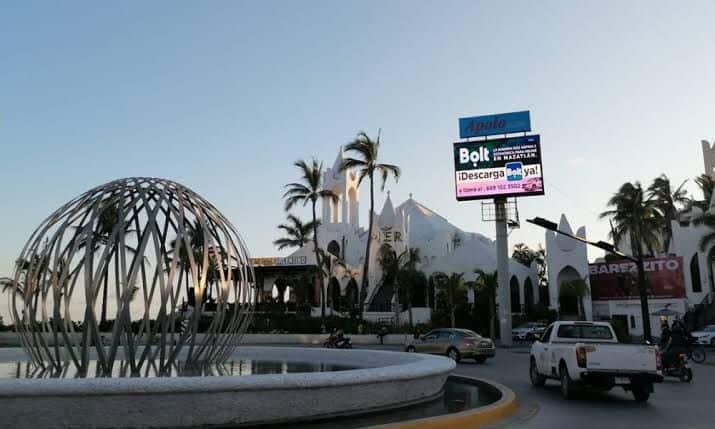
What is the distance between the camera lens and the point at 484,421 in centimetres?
873

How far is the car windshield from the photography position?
13734mm

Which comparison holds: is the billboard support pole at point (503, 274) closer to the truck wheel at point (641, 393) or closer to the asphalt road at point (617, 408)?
the asphalt road at point (617, 408)

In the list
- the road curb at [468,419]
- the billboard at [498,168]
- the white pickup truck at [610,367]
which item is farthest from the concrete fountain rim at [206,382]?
the billboard at [498,168]

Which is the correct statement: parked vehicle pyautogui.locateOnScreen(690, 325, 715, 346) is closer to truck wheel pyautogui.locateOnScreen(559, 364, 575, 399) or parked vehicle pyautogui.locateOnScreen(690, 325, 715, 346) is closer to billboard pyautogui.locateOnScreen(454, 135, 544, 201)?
billboard pyautogui.locateOnScreen(454, 135, 544, 201)

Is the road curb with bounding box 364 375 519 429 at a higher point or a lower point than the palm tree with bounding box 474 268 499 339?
lower

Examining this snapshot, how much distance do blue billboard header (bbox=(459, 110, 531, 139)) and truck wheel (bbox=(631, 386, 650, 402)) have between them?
92.7 feet

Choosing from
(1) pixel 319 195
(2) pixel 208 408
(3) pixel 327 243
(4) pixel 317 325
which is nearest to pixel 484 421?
(2) pixel 208 408

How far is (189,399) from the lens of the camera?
7.17 meters

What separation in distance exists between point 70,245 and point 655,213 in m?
44.2

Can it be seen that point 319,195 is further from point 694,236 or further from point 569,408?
point 569,408

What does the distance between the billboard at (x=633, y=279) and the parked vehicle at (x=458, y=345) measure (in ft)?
85.3

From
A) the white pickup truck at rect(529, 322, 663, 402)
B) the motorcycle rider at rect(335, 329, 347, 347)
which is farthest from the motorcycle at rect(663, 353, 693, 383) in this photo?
the motorcycle rider at rect(335, 329, 347, 347)

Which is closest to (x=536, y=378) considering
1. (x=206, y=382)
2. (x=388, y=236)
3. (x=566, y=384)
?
(x=566, y=384)

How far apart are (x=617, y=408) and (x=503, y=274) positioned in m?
25.8
